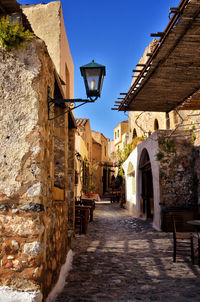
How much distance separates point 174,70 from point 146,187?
23.8ft

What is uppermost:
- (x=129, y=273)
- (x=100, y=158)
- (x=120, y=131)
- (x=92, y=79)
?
(x=120, y=131)

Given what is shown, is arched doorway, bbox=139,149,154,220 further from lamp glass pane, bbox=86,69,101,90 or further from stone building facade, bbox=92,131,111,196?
stone building facade, bbox=92,131,111,196

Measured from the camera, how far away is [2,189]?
3.08 meters

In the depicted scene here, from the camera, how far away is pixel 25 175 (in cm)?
309

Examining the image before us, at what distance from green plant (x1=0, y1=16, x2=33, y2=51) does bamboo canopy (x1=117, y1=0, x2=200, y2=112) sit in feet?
6.41

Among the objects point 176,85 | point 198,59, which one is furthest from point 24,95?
point 176,85

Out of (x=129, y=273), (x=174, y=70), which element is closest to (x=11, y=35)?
(x=174, y=70)

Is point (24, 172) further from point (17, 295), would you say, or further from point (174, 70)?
point (174, 70)

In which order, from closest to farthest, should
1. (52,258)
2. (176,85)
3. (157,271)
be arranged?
(52,258), (157,271), (176,85)

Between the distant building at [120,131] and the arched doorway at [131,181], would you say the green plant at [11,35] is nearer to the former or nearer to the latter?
the arched doorway at [131,181]

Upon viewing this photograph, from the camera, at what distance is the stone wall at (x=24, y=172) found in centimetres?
294

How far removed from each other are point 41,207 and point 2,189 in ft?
1.53

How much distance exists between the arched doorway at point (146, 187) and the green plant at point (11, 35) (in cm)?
855

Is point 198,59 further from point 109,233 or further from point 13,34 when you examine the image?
point 109,233
